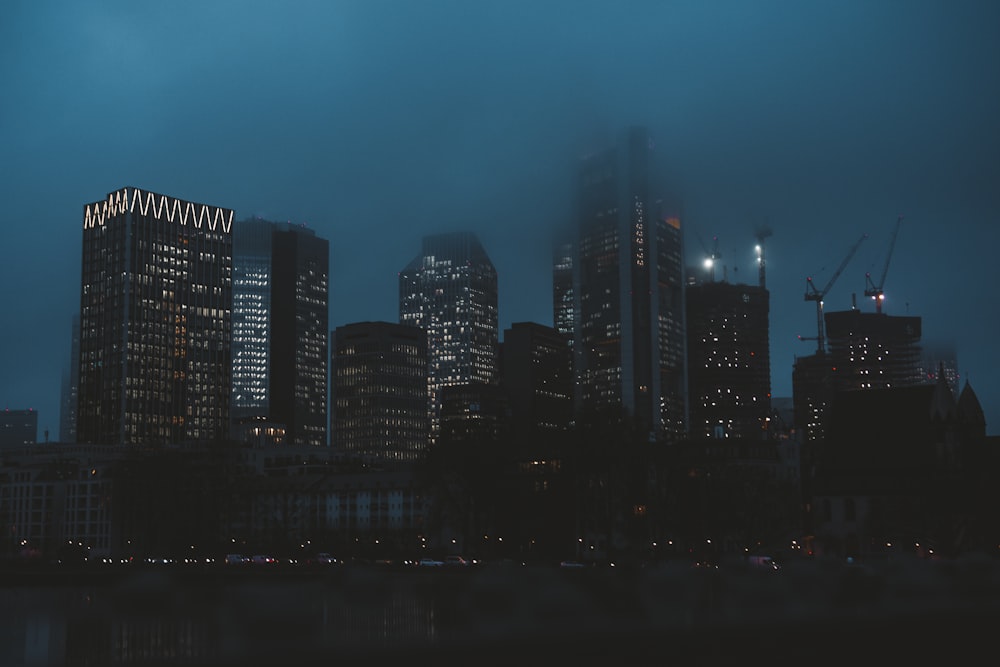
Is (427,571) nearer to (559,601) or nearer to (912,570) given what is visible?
(912,570)

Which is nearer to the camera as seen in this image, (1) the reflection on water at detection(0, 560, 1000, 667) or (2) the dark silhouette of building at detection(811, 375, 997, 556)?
(1) the reflection on water at detection(0, 560, 1000, 667)

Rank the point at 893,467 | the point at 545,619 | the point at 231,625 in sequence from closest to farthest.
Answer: the point at 231,625, the point at 545,619, the point at 893,467

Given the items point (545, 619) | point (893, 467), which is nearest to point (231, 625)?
point (545, 619)

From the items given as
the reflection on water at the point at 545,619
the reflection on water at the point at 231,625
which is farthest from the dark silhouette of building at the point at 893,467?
the reflection on water at the point at 231,625

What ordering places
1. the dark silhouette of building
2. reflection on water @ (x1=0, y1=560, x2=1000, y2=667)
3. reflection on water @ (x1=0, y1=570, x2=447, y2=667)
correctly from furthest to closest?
1. the dark silhouette of building
2. reflection on water @ (x1=0, y1=570, x2=447, y2=667)
3. reflection on water @ (x1=0, y1=560, x2=1000, y2=667)

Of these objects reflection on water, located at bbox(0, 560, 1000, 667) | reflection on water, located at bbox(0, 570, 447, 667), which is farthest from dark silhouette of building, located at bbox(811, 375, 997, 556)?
reflection on water, located at bbox(0, 570, 447, 667)

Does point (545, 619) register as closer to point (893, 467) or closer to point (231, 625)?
point (231, 625)

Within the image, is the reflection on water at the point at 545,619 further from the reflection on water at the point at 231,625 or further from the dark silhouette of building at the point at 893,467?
the dark silhouette of building at the point at 893,467

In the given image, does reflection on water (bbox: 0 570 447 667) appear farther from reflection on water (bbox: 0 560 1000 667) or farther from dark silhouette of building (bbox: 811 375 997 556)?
dark silhouette of building (bbox: 811 375 997 556)

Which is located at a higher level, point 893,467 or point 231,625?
point 893,467

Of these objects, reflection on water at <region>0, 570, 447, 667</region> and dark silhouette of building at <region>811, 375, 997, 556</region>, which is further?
dark silhouette of building at <region>811, 375, 997, 556</region>

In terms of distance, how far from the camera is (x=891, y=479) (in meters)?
179

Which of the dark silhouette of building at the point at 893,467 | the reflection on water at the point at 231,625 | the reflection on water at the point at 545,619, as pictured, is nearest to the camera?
the reflection on water at the point at 545,619

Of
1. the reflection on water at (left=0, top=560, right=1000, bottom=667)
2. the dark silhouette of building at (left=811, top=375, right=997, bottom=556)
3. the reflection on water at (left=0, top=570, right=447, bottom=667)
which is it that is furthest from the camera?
the dark silhouette of building at (left=811, top=375, right=997, bottom=556)
